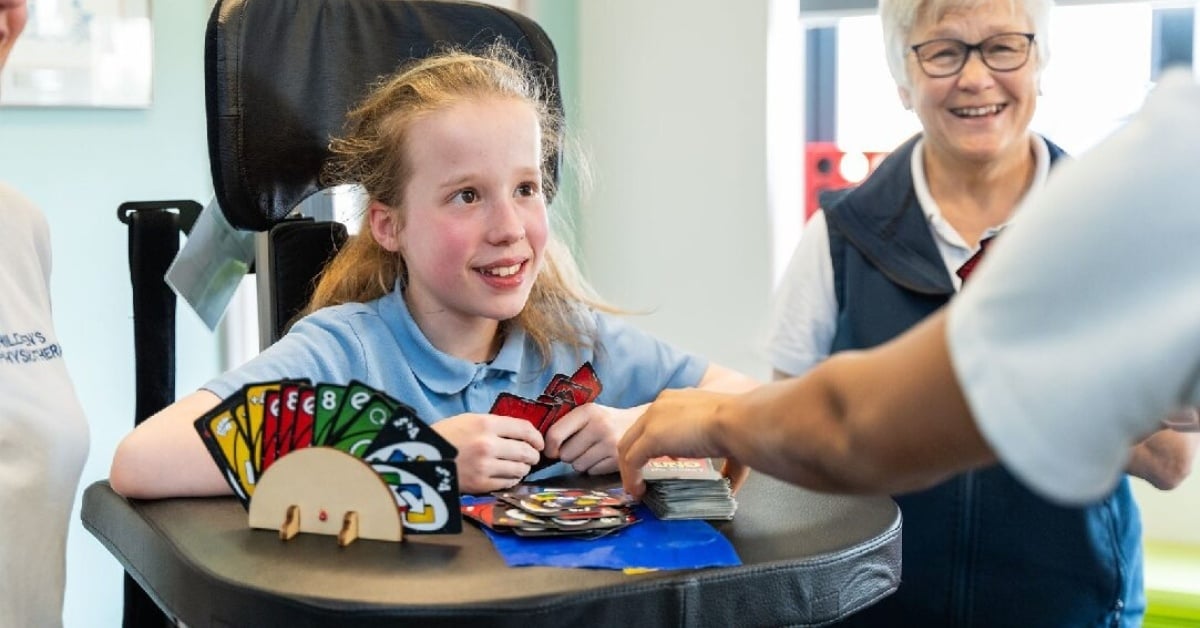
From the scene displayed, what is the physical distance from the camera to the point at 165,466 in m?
1.50

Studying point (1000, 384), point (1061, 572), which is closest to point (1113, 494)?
point (1061, 572)

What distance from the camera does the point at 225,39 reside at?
194cm

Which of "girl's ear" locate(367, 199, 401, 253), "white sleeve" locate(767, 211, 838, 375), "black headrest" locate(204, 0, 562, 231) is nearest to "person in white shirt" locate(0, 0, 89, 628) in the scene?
"black headrest" locate(204, 0, 562, 231)

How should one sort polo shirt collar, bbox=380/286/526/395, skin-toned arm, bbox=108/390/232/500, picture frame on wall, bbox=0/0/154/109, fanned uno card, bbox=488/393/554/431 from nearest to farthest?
skin-toned arm, bbox=108/390/232/500 < fanned uno card, bbox=488/393/554/431 < polo shirt collar, bbox=380/286/526/395 < picture frame on wall, bbox=0/0/154/109

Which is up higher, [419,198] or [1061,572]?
[419,198]

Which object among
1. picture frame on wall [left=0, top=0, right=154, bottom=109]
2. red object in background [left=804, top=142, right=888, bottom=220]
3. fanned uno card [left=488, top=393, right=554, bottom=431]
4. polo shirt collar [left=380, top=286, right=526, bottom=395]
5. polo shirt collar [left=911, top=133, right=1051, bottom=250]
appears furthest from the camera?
red object in background [left=804, top=142, right=888, bottom=220]

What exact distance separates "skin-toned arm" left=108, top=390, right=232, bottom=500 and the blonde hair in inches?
15.8

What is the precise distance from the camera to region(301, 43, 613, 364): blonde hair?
1.88m

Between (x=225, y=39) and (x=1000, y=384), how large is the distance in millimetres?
1417

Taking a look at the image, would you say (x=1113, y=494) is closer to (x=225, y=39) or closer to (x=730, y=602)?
(x=730, y=602)

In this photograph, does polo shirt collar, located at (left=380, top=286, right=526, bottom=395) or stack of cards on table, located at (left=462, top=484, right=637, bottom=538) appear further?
polo shirt collar, located at (left=380, top=286, right=526, bottom=395)

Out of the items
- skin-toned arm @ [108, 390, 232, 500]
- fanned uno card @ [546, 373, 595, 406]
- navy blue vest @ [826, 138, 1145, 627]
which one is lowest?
navy blue vest @ [826, 138, 1145, 627]

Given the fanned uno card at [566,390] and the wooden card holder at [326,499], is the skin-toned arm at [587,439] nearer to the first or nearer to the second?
the fanned uno card at [566,390]

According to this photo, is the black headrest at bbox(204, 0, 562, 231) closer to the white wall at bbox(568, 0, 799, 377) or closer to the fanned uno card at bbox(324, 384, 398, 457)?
the fanned uno card at bbox(324, 384, 398, 457)
